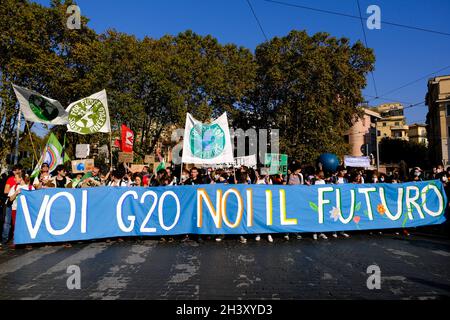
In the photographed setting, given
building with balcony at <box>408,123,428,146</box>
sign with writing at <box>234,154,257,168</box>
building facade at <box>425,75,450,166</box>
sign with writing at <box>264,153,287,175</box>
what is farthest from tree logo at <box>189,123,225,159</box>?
building with balcony at <box>408,123,428,146</box>

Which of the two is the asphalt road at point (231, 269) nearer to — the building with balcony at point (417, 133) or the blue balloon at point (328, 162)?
the blue balloon at point (328, 162)

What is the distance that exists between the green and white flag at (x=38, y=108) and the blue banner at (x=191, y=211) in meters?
3.15

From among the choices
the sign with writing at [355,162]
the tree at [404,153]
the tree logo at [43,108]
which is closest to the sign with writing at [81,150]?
the tree logo at [43,108]

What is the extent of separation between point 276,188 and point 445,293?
14.3ft

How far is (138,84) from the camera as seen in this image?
23891mm

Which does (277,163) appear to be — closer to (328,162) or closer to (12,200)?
(328,162)

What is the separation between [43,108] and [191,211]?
5.73 metres

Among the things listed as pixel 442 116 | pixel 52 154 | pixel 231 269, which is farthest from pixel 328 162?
pixel 442 116

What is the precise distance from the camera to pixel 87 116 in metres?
9.86

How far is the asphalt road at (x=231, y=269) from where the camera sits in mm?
4430

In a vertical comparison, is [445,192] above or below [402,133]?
below
